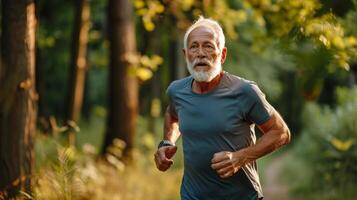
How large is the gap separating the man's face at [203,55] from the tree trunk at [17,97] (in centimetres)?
186

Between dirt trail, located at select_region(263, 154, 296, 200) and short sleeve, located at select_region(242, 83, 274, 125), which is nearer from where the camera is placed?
short sleeve, located at select_region(242, 83, 274, 125)

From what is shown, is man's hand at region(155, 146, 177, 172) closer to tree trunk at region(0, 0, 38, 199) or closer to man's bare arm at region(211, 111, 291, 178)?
man's bare arm at region(211, 111, 291, 178)

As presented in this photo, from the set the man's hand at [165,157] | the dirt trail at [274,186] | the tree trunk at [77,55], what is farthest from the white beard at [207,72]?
the dirt trail at [274,186]

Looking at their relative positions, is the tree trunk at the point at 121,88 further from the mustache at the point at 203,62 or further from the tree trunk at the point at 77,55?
the mustache at the point at 203,62

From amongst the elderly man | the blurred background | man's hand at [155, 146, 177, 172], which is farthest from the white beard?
man's hand at [155, 146, 177, 172]

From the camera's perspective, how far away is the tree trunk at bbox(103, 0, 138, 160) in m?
13.0

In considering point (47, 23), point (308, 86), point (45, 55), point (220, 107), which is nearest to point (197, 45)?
point (220, 107)

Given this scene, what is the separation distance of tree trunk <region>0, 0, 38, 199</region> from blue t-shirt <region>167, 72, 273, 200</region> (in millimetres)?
1860

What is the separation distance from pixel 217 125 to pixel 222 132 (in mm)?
56

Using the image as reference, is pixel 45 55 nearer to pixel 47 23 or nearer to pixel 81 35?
pixel 47 23

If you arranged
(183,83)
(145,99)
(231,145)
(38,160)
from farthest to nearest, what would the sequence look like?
1. (145,99)
2. (38,160)
3. (183,83)
4. (231,145)

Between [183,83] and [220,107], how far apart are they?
0.55 metres

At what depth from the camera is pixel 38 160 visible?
375 inches

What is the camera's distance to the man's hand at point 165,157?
4746 mm
